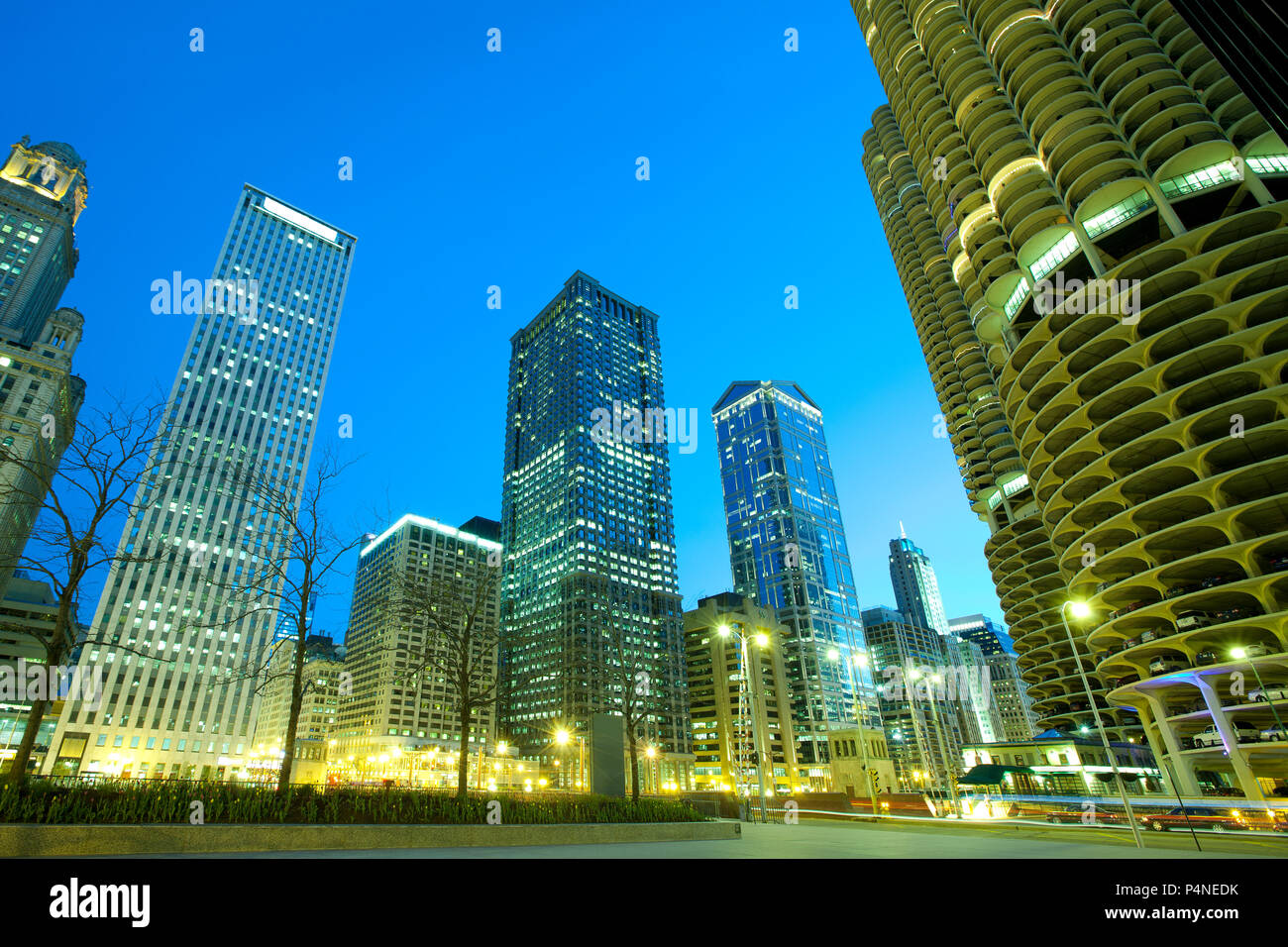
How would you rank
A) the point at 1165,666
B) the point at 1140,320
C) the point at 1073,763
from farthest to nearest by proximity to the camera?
the point at 1073,763 → the point at 1165,666 → the point at 1140,320

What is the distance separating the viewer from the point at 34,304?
11156cm

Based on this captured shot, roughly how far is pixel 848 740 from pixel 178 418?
124970mm


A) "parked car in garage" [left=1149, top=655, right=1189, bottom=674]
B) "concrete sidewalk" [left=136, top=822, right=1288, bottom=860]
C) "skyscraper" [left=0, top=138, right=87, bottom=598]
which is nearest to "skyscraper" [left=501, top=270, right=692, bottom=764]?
"skyscraper" [left=0, top=138, right=87, bottom=598]

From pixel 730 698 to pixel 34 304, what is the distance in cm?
16809

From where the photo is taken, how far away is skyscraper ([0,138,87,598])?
80750 mm

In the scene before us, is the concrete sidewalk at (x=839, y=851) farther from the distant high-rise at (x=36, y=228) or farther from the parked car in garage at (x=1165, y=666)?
the distant high-rise at (x=36, y=228)

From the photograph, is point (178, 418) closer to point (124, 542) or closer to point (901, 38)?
point (124, 542)

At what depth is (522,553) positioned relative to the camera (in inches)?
6909

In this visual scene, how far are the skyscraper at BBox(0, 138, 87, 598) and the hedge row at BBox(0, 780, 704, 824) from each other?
3119 inches

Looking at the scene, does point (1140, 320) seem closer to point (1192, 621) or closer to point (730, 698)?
point (1192, 621)

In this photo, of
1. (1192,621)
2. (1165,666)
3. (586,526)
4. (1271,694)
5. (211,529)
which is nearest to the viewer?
(1271,694)

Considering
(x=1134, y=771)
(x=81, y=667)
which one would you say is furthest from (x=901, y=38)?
(x=81, y=667)
